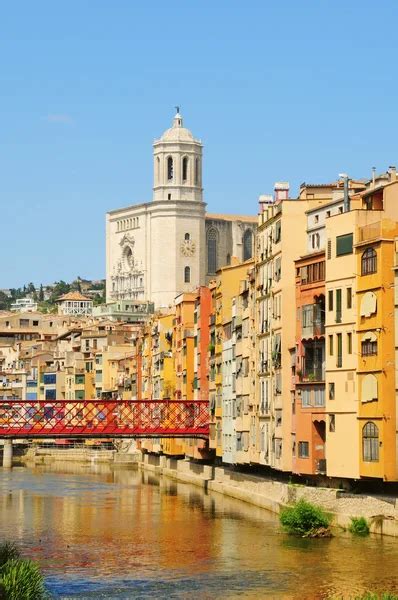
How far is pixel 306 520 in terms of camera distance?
2122 inches

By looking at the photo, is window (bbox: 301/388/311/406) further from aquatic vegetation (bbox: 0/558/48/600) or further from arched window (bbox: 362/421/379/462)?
aquatic vegetation (bbox: 0/558/48/600)

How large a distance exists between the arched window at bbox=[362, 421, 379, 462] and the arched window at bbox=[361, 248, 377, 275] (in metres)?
4.91

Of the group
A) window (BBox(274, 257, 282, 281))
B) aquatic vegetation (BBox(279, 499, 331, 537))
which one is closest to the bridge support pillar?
window (BBox(274, 257, 282, 281))

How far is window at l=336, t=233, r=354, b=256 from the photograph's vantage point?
5373cm

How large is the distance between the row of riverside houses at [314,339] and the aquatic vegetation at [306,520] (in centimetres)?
153

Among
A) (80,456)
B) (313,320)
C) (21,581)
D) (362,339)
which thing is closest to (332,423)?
(362,339)

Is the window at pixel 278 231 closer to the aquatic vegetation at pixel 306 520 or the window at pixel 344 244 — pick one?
the window at pixel 344 244

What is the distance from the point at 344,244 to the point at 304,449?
30.4ft

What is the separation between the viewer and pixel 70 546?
54.6 m

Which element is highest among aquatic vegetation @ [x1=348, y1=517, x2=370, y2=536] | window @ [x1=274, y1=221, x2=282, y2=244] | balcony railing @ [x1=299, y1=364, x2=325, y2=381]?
window @ [x1=274, y1=221, x2=282, y2=244]

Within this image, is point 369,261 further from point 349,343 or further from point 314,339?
point 314,339

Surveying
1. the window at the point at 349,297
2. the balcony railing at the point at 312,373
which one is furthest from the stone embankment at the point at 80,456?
the window at the point at 349,297

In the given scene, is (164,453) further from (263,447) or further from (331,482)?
(331,482)

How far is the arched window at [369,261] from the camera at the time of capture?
51906 mm
